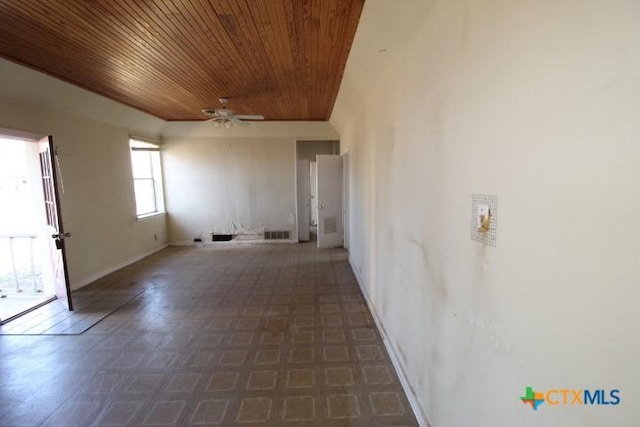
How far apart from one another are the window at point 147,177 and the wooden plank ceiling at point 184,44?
1.92 metres

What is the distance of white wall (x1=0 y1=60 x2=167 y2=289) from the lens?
346 cm

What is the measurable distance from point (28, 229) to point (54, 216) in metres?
1.28

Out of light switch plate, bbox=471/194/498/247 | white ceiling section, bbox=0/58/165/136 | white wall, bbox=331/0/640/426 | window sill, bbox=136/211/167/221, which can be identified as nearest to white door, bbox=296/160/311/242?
window sill, bbox=136/211/167/221

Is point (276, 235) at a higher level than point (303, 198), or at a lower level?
lower

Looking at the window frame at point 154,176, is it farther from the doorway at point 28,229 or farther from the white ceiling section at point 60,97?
the doorway at point 28,229

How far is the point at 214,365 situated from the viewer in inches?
97.9

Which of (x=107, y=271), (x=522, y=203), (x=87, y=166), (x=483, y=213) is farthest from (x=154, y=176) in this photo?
(x=522, y=203)

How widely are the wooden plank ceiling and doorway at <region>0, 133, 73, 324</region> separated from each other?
1206 millimetres

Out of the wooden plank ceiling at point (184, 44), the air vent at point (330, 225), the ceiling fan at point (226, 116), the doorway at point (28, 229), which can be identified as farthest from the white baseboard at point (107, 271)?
the air vent at point (330, 225)

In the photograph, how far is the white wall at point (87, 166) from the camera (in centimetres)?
346

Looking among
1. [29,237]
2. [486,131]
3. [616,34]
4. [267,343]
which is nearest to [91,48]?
[29,237]

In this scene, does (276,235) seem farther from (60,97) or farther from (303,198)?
(60,97)

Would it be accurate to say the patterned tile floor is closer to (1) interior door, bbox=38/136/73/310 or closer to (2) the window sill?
(1) interior door, bbox=38/136/73/310

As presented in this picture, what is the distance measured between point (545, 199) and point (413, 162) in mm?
1103
